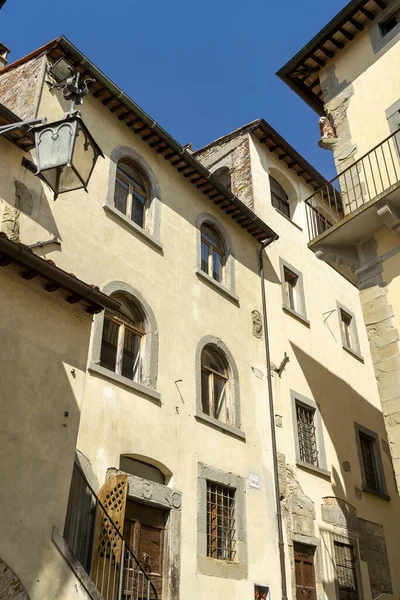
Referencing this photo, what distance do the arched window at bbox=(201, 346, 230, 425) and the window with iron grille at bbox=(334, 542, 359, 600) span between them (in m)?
3.87

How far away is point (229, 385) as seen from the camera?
11.6m

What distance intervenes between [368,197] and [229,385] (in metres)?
4.42

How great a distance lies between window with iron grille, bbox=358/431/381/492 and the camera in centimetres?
1417

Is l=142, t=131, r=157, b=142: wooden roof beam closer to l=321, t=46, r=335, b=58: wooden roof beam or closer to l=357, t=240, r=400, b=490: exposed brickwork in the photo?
l=321, t=46, r=335, b=58: wooden roof beam

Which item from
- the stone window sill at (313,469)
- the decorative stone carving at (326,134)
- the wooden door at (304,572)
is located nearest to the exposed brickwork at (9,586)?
the wooden door at (304,572)

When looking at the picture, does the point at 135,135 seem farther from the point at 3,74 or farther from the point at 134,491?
the point at 134,491

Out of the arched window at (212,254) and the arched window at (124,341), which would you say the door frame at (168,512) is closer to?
the arched window at (124,341)

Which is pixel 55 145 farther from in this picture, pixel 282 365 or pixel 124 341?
pixel 282 365

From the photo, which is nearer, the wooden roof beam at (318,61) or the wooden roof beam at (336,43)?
the wooden roof beam at (336,43)

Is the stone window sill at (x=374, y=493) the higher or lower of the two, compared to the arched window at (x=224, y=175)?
lower

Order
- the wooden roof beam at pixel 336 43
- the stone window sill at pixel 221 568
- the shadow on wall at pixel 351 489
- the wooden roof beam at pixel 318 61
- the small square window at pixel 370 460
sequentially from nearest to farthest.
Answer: the stone window sill at pixel 221 568 < the shadow on wall at pixel 351 489 < the wooden roof beam at pixel 336 43 < the wooden roof beam at pixel 318 61 < the small square window at pixel 370 460

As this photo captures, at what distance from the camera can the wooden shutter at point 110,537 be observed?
7355 millimetres

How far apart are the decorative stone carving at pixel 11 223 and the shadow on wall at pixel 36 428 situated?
258cm

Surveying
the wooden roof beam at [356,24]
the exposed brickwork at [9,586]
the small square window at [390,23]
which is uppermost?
the wooden roof beam at [356,24]
